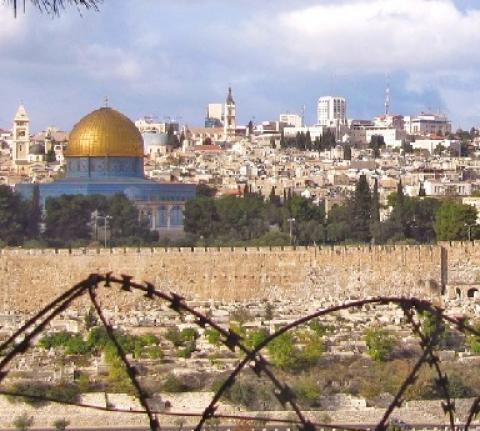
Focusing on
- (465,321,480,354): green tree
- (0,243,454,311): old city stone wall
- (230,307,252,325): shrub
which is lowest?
(465,321,480,354): green tree

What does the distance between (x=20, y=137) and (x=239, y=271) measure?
53.5m

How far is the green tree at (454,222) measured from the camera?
40.5m

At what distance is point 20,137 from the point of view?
8481cm

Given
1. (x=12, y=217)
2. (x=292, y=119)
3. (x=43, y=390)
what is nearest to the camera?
(x=43, y=390)

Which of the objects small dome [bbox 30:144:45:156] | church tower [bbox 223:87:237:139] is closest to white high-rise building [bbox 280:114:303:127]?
church tower [bbox 223:87:237:139]

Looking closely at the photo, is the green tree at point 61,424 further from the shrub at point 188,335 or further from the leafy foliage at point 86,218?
the leafy foliage at point 86,218

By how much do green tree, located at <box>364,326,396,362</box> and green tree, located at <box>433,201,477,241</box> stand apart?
15857 millimetres

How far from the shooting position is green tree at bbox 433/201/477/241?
40500mm

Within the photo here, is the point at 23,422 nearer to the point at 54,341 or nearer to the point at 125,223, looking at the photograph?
the point at 54,341

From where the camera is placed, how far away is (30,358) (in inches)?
912

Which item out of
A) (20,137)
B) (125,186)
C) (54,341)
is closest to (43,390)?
(54,341)

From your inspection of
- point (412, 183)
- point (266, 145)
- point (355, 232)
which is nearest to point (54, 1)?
point (355, 232)

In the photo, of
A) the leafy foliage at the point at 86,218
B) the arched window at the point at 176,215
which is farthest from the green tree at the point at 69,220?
the arched window at the point at 176,215

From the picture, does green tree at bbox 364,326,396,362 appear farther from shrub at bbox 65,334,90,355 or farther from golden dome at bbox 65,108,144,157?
golden dome at bbox 65,108,144,157
